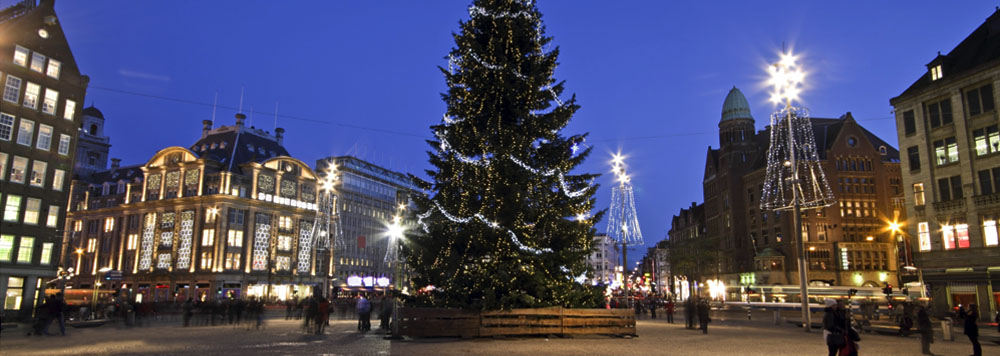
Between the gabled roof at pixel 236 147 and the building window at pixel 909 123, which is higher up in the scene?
the gabled roof at pixel 236 147

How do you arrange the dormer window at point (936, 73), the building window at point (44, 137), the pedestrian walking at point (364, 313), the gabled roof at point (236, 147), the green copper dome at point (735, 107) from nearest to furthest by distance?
the pedestrian walking at point (364, 313) → the dormer window at point (936, 73) → the building window at point (44, 137) → the gabled roof at point (236, 147) → the green copper dome at point (735, 107)

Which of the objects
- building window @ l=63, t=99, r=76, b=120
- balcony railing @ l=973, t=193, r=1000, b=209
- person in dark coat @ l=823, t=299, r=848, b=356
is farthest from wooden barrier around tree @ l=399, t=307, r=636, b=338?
building window @ l=63, t=99, r=76, b=120

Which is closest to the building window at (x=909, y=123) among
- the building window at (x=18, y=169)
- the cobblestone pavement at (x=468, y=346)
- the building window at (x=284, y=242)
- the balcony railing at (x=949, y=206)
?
the balcony railing at (x=949, y=206)

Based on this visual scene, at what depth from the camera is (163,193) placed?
291 ft

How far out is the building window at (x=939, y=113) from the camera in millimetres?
40812

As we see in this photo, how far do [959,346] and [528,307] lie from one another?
14.2 metres

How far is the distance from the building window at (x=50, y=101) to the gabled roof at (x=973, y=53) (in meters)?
60.7

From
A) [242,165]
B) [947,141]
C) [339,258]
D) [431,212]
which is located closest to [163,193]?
[242,165]

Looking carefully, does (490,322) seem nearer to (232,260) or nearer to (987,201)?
(987,201)

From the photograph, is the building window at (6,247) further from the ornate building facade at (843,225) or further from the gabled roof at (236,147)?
the ornate building facade at (843,225)

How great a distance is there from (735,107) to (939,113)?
194 feet

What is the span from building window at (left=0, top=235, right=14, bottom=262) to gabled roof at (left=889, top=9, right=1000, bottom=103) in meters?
62.2

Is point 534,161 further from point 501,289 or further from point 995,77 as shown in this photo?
point 995,77

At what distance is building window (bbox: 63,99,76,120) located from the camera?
47.9m
